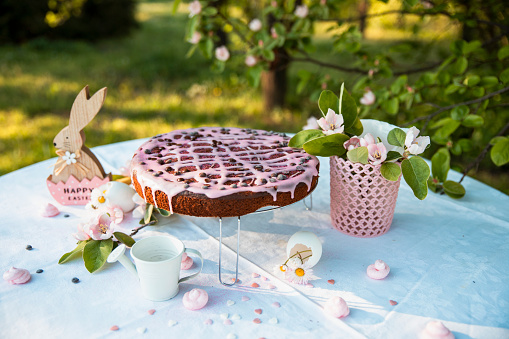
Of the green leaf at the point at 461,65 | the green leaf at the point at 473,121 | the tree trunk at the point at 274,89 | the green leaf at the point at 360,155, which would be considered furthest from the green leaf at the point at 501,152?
the tree trunk at the point at 274,89

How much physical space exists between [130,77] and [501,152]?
16.5ft

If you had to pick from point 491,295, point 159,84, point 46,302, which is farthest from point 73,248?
point 159,84

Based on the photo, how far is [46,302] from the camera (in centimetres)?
133

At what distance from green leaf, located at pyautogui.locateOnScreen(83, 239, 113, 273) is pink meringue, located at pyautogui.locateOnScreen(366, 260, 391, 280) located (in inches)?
35.0

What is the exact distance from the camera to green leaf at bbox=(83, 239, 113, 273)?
4.81ft

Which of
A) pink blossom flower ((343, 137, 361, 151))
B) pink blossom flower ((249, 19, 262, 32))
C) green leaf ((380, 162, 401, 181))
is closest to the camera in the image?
green leaf ((380, 162, 401, 181))

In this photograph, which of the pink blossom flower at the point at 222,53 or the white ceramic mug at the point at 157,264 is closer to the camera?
the white ceramic mug at the point at 157,264

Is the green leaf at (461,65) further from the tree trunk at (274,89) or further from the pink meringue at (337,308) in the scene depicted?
the tree trunk at (274,89)

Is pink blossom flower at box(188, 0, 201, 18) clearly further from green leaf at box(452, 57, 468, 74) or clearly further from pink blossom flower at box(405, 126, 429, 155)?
pink blossom flower at box(405, 126, 429, 155)

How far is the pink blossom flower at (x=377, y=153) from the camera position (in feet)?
4.99

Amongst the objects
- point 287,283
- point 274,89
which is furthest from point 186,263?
point 274,89

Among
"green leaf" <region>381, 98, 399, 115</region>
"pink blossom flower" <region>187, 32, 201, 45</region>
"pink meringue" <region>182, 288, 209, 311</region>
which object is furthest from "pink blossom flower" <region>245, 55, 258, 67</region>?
"pink meringue" <region>182, 288, 209, 311</region>

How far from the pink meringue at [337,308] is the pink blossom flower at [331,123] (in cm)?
59

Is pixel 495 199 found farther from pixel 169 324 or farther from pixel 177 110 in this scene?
pixel 177 110
